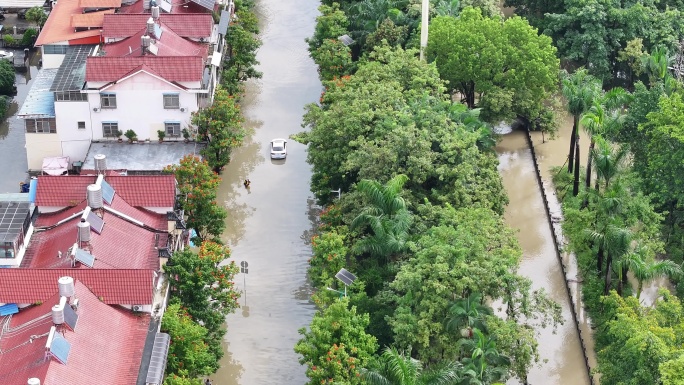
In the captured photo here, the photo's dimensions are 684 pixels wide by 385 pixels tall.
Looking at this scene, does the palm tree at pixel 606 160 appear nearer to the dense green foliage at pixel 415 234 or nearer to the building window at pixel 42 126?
the dense green foliage at pixel 415 234

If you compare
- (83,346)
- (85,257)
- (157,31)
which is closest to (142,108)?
(157,31)

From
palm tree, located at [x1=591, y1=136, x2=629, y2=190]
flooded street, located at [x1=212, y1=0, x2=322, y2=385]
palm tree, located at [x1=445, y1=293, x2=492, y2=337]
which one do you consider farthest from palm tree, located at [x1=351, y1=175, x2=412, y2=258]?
palm tree, located at [x1=591, y1=136, x2=629, y2=190]

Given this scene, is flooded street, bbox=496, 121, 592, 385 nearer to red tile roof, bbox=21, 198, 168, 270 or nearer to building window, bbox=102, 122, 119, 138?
red tile roof, bbox=21, 198, 168, 270

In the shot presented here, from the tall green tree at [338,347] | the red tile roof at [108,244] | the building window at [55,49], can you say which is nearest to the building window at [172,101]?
the building window at [55,49]

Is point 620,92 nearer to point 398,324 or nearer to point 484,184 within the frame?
point 484,184

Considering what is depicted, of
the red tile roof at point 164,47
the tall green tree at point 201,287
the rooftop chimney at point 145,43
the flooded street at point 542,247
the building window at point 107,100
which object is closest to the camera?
the tall green tree at point 201,287

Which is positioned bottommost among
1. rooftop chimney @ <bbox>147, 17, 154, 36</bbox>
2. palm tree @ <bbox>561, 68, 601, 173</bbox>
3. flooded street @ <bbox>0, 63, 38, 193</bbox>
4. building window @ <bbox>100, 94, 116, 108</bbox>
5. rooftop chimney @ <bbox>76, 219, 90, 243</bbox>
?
flooded street @ <bbox>0, 63, 38, 193</bbox>

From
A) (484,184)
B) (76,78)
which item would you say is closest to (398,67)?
(484,184)
